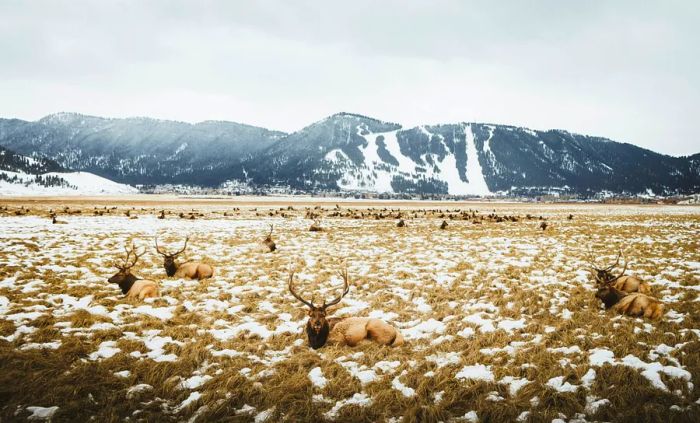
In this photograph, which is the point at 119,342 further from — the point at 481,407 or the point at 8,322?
the point at 481,407

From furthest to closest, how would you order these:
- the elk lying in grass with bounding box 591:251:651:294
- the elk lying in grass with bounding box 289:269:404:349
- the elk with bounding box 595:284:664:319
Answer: the elk lying in grass with bounding box 591:251:651:294
the elk with bounding box 595:284:664:319
the elk lying in grass with bounding box 289:269:404:349

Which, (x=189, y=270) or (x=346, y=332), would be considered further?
(x=189, y=270)


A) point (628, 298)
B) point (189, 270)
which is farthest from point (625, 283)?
point (189, 270)

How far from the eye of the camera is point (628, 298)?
9.41 metres

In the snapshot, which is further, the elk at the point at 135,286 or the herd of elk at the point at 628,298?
the elk at the point at 135,286

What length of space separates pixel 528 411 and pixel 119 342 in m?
7.53

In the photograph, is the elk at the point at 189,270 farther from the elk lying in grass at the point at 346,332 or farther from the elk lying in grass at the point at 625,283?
the elk lying in grass at the point at 625,283

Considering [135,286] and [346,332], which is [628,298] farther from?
[135,286]

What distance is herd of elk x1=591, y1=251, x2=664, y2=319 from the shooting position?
892 centimetres

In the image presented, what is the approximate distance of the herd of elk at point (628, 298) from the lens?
8.92 meters

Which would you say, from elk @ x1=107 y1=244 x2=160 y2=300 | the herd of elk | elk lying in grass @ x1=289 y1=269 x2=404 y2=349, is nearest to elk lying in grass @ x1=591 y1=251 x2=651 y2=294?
the herd of elk

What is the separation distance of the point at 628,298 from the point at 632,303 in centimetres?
23

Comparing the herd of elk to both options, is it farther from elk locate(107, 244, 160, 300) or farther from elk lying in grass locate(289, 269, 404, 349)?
elk locate(107, 244, 160, 300)

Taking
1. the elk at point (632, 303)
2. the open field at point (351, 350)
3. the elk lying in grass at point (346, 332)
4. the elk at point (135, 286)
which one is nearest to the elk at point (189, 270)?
the open field at point (351, 350)
